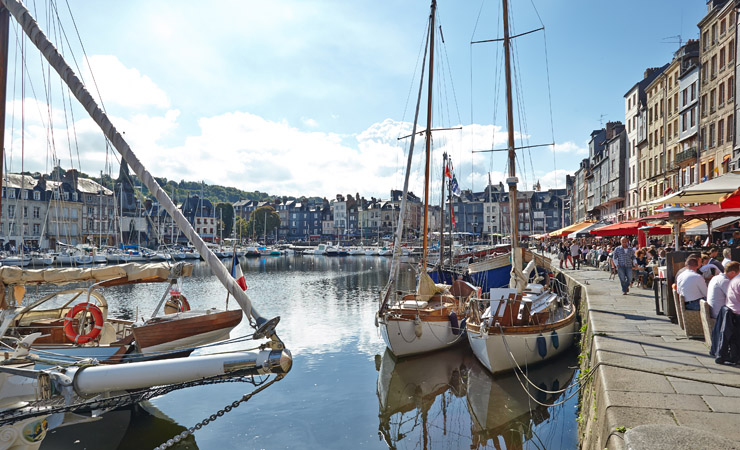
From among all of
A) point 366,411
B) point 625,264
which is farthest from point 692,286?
point 625,264

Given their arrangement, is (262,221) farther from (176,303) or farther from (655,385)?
(655,385)

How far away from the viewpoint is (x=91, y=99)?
9.64 m

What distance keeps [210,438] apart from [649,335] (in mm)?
9846

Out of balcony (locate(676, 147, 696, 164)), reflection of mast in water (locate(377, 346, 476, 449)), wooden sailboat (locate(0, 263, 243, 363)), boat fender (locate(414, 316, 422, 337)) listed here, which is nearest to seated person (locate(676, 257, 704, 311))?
reflection of mast in water (locate(377, 346, 476, 449))

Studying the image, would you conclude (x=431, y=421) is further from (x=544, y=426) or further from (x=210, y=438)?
(x=210, y=438)

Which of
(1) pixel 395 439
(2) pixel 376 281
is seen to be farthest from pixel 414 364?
(2) pixel 376 281

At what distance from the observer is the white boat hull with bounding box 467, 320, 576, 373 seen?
13258mm

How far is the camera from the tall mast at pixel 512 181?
16.2 metres

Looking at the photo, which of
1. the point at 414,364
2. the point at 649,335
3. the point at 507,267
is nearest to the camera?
the point at 649,335

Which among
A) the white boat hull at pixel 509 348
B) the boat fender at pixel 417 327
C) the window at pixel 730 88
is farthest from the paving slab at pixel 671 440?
the window at pixel 730 88

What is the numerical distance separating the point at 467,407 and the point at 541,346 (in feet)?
9.70

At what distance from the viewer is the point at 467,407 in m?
12.6

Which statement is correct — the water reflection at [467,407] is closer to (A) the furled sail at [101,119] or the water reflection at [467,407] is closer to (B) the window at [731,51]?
A: (A) the furled sail at [101,119]

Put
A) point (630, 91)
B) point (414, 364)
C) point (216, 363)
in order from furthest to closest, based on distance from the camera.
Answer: point (630, 91) → point (414, 364) → point (216, 363)
